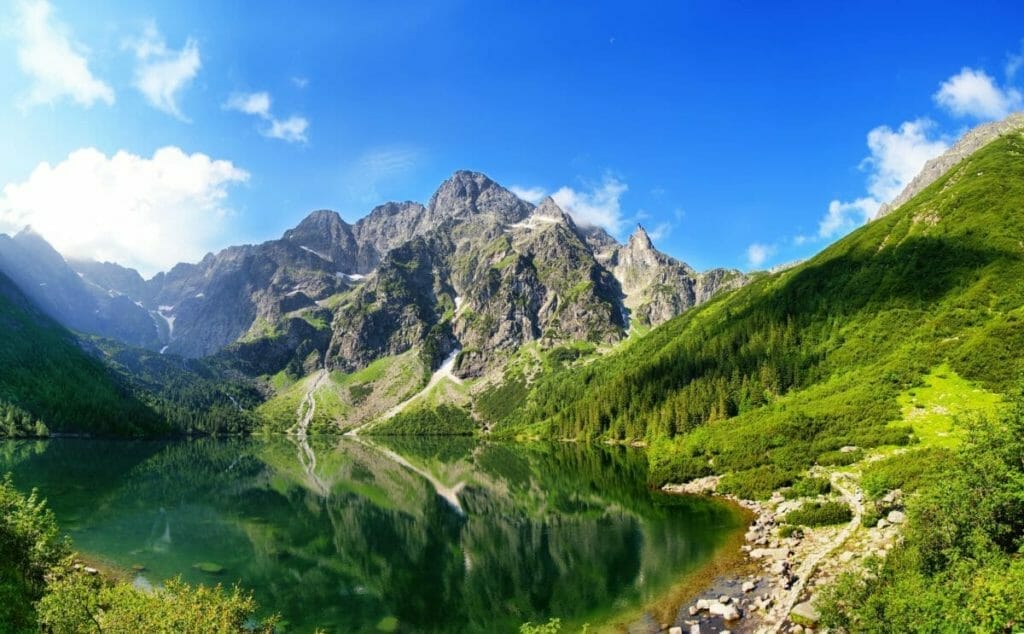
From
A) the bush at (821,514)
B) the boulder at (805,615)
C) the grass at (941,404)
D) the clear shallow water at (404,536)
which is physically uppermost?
the grass at (941,404)

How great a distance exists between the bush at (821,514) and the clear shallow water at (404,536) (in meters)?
6.52

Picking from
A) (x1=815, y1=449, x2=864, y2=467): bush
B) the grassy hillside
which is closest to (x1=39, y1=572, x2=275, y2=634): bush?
the grassy hillside

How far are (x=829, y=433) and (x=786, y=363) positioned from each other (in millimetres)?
56888

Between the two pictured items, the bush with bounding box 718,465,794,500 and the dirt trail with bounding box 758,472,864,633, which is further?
the bush with bounding box 718,465,794,500

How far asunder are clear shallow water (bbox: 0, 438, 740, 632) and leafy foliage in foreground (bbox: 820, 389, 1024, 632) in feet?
57.6

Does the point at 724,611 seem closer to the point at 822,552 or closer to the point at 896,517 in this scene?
the point at 822,552

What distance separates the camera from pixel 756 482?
2731 inches

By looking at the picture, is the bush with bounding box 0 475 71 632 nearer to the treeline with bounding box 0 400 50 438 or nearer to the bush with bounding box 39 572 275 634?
the bush with bounding box 39 572 275 634

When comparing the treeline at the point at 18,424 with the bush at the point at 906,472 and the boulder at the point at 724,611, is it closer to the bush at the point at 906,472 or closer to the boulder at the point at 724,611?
the boulder at the point at 724,611

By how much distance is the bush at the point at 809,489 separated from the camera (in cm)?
5809

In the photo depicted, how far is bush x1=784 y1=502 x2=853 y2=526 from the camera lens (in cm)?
4806

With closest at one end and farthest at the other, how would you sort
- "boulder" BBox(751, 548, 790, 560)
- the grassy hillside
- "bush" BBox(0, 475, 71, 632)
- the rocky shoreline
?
"bush" BBox(0, 475, 71, 632), the rocky shoreline, "boulder" BBox(751, 548, 790, 560), the grassy hillside

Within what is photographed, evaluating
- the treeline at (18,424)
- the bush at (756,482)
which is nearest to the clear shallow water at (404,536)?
the bush at (756,482)

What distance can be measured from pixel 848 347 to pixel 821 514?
8188 cm
